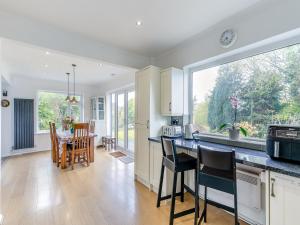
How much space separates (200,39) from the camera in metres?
2.60

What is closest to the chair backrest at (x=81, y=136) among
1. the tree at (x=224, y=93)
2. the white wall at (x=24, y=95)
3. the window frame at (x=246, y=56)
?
the white wall at (x=24, y=95)

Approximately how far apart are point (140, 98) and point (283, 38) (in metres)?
2.21

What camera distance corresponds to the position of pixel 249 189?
1909 mm

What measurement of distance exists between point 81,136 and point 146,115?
82.7 inches

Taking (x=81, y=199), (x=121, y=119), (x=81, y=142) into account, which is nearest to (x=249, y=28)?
(x=81, y=199)

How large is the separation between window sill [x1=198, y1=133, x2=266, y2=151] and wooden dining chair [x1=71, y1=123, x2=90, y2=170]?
285 cm

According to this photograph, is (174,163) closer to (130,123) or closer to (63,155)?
(63,155)

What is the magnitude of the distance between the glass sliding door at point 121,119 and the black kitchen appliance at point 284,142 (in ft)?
14.9

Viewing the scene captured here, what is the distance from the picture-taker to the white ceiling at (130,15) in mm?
1855

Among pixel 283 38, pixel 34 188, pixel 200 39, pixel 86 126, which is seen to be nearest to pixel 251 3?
A: pixel 283 38

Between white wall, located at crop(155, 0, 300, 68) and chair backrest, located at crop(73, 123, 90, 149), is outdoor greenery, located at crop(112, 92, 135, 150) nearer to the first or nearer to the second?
chair backrest, located at crop(73, 123, 90, 149)

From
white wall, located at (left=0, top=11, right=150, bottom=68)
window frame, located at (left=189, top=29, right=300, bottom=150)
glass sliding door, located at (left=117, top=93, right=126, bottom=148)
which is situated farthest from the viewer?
glass sliding door, located at (left=117, top=93, right=126, bottom=148)

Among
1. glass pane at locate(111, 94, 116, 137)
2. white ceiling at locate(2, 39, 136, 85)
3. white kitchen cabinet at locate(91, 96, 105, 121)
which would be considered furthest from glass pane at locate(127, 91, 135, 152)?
white kitchen cabinet at locate(91, 96, 105, 121)

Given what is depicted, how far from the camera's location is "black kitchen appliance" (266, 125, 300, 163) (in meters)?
1.38
